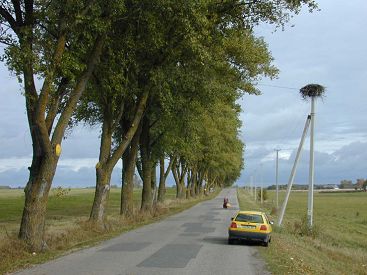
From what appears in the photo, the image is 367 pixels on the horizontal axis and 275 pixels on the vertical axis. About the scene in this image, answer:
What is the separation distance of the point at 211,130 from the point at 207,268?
38294 mm

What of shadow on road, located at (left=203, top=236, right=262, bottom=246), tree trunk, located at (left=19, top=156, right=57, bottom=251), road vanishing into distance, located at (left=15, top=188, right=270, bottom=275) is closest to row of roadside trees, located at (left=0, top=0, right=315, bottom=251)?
tree trunk, located at (left=19, top=156, right=57, bottom=251)

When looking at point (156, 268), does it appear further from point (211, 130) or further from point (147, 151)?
point (211, 130)

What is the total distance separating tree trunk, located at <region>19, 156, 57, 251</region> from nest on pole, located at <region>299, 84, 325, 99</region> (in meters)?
17.9

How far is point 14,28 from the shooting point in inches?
612

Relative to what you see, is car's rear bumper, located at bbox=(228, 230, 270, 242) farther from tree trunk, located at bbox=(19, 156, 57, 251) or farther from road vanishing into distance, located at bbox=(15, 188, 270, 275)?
tree trunk, located at bbox=(19, 156, 57, 251)

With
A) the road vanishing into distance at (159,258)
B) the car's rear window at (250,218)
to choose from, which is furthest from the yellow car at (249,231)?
the road vanishing into distance at (159,258)

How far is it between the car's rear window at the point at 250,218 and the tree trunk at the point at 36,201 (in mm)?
7708

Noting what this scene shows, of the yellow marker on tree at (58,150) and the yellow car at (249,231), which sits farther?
the yellow car at (249,231)

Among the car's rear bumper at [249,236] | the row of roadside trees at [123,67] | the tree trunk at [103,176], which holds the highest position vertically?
the row of roadside trees at [123,67]

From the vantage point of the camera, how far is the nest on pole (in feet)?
97.7

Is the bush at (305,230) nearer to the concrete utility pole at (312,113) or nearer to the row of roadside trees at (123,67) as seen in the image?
the concrete utility pole at (312,113)

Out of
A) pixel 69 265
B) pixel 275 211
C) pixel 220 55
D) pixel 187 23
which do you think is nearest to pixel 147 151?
pixel 220 55

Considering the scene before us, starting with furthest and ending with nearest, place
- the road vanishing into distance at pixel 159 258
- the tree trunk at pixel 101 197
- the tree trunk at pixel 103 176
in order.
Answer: the tree trunk at pixel 103 176 → the tree trunk at pixel 101 197 → the road vanishing into distance at pixel 159 258

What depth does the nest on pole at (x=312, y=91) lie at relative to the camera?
2977cm
